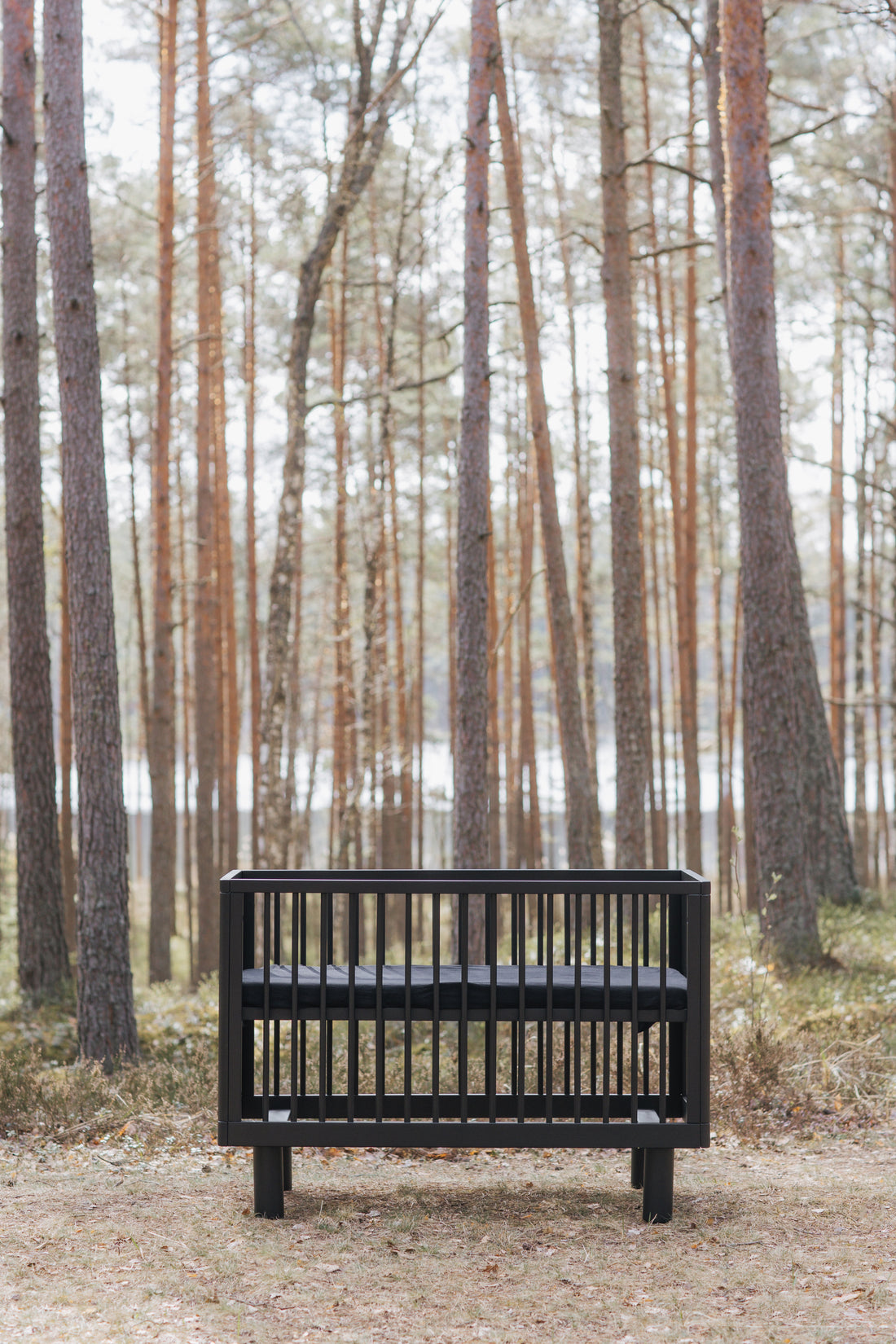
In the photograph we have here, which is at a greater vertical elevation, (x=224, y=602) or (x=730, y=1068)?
(x=224, y=602)

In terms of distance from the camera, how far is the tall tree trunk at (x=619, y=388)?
8945 millimetres

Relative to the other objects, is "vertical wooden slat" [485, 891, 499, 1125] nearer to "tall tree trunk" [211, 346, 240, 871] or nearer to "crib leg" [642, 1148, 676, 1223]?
"crib leg" [642, 1148, 676, 1223]

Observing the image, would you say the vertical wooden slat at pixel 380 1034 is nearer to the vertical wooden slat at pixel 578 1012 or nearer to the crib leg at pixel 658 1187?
the vertical wooden slat at pixel 578 1012

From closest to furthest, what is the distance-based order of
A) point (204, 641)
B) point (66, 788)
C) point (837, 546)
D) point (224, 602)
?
1. point (204, 641)
2. point (66, 788)
3. point (224, 602)
4. point (837, 546)

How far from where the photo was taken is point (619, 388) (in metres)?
9.03

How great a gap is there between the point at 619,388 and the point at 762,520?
2.71 meters

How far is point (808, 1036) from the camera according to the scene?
524 centimetres

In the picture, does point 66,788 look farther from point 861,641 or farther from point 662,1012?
point 861,641

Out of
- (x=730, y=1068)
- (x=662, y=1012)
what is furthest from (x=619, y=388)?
(x=662, y=1012)

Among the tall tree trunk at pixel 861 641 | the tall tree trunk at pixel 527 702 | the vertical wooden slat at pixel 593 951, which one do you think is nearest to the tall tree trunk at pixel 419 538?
the tall tree trunk at pixel 527 702

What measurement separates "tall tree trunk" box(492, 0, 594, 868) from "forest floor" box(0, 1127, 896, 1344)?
17.6 ft

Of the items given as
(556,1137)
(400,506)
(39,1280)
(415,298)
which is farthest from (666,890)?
Result: (400,506)

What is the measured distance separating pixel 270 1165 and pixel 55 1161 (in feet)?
3.75

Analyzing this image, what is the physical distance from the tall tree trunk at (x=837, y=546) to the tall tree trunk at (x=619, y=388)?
6377 mm
